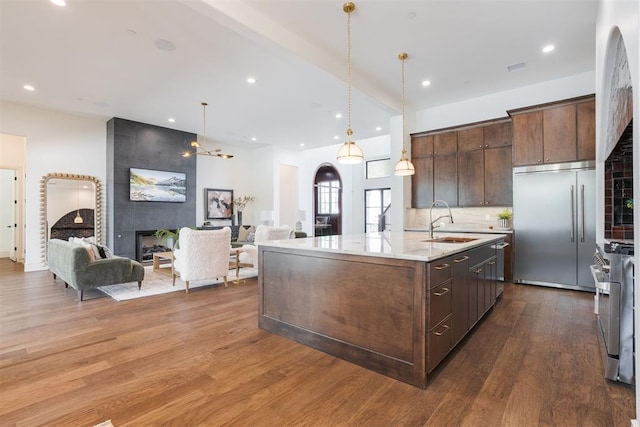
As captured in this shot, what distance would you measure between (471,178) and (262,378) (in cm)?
519

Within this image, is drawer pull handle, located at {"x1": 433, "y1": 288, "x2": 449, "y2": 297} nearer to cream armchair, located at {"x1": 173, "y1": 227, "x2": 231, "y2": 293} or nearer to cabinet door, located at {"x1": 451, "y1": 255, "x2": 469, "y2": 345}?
cabinet door, located at {"x1": 451, "y1": 255, "x2": 469, "y2": 345}

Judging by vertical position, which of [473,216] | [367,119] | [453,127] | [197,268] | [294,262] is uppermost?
[367,119]

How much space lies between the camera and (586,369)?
2.31 metres

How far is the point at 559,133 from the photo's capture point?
4.67 meters

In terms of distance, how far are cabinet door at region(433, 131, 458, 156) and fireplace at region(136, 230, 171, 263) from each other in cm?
662

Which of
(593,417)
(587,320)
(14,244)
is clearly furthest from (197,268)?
(14,244)

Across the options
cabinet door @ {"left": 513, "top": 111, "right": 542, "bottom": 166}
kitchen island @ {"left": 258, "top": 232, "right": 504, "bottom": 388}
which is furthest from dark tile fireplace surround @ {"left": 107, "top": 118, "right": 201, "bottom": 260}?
cabinet door @ {"left": 513, "top": 111, "right": 542, "bottom": 166}

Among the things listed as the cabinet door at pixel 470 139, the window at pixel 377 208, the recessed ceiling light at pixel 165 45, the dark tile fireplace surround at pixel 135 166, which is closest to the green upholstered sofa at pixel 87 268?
the dark tile fireplace surround at pixel 135 166

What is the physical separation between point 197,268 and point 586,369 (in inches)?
181

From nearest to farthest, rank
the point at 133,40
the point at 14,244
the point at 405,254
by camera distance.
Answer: the point at 405,254
the point at 133,40
the point at 14,244

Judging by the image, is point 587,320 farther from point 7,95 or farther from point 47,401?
point 7,95

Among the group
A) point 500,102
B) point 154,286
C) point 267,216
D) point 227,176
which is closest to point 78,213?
point 154,286

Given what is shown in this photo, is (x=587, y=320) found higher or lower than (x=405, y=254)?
lower

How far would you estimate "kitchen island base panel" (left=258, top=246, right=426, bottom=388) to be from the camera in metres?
2.12
